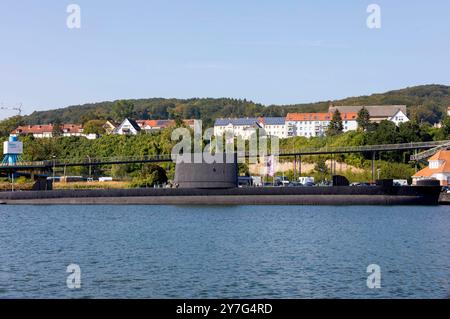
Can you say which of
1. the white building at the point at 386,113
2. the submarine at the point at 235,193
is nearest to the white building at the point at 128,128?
the white building at the point at 386,113

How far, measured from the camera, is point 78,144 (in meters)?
97.5

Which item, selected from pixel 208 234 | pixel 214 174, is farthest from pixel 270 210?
pixel 208 234

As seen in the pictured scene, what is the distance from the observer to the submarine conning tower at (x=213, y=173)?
1799 inches

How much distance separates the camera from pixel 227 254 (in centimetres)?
2286

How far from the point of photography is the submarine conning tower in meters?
45.7

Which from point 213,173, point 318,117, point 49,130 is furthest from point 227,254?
point 49,130

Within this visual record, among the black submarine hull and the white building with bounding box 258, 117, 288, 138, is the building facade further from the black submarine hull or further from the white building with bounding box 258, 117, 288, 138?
the black submarine hull

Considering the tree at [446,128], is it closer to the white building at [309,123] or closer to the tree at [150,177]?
the tree at [150,177]

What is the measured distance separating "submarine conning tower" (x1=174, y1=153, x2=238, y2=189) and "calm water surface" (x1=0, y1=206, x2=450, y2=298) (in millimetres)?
6300

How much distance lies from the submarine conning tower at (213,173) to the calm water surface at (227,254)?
20.7 ft

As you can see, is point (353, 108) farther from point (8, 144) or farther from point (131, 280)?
point (131, 280)

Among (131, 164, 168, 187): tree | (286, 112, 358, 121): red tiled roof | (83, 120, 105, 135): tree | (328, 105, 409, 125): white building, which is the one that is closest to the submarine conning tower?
(131, 164, 168, 187): tree

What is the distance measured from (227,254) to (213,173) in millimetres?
23017

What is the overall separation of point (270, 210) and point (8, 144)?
3507cm
